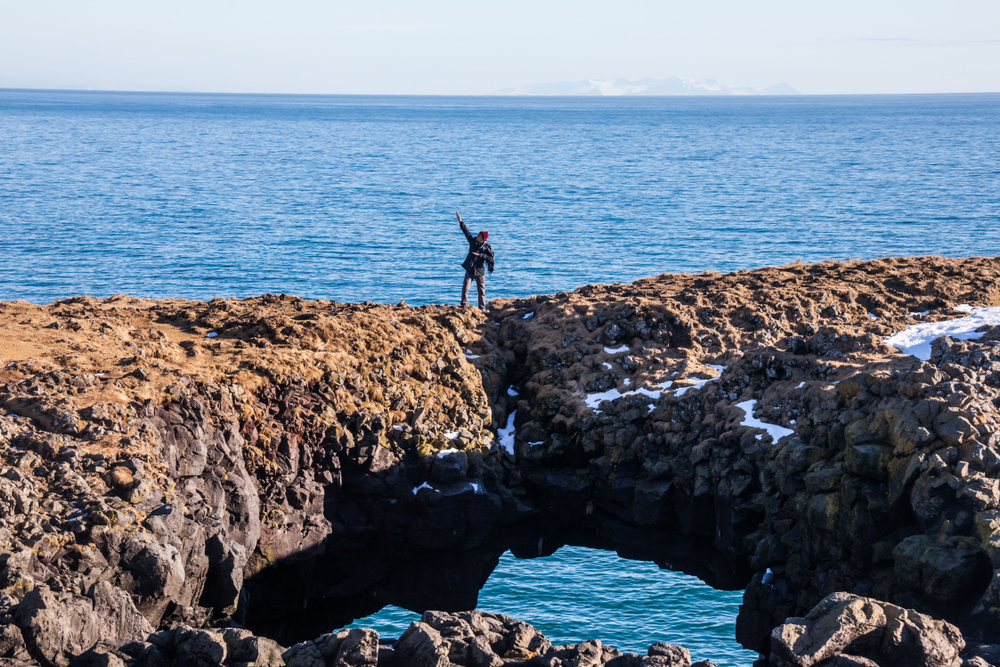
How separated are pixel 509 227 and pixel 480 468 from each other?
195ft

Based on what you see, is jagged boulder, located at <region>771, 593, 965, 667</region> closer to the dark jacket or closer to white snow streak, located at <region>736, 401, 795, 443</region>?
white snow streak, located at <region>736, 401, 795, 443</region>

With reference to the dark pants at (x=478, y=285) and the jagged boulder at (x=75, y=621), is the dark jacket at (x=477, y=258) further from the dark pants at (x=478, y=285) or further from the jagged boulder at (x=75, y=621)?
the jagged boulder at (x=75, y=621)

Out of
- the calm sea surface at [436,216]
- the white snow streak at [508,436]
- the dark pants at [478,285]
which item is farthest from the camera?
the calm sea surface at [436,216]

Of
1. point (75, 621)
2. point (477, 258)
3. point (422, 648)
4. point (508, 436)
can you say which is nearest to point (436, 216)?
point (477, 258)

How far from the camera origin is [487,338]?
34969mm

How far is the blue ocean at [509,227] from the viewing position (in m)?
28.4

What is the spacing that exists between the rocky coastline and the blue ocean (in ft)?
7.92

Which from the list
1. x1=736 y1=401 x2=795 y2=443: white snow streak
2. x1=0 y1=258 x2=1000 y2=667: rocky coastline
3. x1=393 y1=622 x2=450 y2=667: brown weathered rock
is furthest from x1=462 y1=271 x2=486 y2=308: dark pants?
x1=393 y1=622 x2=450 y2=667: brown weathered rock

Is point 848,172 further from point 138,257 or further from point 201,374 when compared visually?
point 201,374

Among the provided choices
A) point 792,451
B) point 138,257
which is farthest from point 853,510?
point 138,257

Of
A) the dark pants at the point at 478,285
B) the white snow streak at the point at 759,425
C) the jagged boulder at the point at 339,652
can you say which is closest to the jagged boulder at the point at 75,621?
the jagged boulder at the point at 339,652

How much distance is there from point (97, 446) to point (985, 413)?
76.0 ft

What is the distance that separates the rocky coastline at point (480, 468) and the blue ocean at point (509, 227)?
95.0 inches

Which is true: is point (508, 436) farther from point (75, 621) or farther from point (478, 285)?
point (75, 621)
